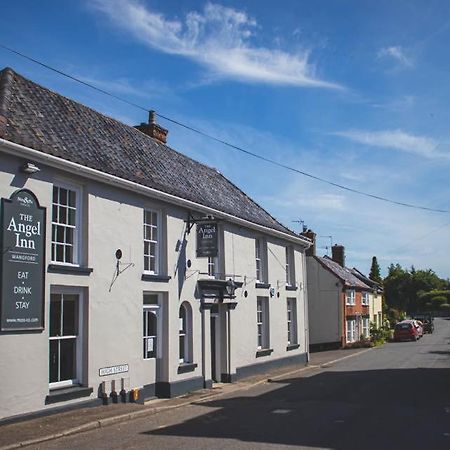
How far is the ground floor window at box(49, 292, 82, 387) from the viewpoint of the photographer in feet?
42.4

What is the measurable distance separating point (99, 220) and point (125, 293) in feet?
6.53

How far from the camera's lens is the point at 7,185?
11.8 metres

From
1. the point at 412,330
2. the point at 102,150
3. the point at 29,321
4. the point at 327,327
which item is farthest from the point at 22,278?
the point at 412,330

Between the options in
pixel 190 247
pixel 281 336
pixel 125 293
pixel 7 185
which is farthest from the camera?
pixel 281 336

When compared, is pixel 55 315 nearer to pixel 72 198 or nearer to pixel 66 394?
pixel 66 394

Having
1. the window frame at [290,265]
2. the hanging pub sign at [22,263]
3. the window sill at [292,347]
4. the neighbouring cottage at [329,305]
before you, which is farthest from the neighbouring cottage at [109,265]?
the neighbouring cottage at [329,305]

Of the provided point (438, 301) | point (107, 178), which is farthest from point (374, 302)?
point (438, 301)

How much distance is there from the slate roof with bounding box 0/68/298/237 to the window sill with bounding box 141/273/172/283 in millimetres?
2312

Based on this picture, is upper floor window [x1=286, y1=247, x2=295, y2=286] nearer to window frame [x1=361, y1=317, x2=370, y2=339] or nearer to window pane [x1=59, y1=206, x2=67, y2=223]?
window pane [x1=59, y1=206, x2=67, y2=223]

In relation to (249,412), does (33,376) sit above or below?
above

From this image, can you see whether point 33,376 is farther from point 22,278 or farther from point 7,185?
point 7,185

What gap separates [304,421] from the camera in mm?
11992

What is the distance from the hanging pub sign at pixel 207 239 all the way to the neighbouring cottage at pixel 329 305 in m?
23.7

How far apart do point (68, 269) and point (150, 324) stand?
398 cm
